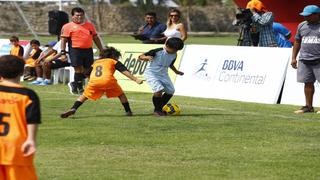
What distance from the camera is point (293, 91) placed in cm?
1748

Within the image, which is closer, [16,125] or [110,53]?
[16,125]

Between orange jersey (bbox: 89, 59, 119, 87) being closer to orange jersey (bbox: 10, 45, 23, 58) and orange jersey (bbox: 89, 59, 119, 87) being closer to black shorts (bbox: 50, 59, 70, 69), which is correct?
black shorts (bbox: 50, 59, 70, 69)

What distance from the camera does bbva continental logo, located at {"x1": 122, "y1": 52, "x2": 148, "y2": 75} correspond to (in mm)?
21756

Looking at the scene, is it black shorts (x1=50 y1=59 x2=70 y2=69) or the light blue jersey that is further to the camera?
black shorts (x1=50 y1=59 x2=70 y2=69)

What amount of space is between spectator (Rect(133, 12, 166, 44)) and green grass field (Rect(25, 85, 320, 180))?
472 centimetres

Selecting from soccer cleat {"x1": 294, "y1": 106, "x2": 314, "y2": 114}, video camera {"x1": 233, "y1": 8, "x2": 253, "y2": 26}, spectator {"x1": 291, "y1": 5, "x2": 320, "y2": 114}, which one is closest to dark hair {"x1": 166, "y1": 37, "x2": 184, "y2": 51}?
spectator {"x1": 291, "y1": 5, "x2": 320, "y2": 114}

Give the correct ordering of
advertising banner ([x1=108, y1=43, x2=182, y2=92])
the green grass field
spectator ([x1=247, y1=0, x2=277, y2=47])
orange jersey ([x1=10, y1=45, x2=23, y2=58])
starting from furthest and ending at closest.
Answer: orange jersey ([x1=10, y1=45, x2=23, y2=58]) → advertising banner ([x1=108, y1=43, x2=182, y2=92]) → spectator ([x1=247, y1=0, x2=277, y2=47]) → the green grass field

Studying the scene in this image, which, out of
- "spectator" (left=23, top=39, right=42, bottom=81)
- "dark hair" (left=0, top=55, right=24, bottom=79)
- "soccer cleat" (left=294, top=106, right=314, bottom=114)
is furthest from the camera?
"spectator" (left=23, top=39, right=42, bottom=81)

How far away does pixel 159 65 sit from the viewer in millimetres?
15234

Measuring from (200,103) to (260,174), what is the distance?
8540mm

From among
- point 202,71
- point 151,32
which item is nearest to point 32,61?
point 151,32

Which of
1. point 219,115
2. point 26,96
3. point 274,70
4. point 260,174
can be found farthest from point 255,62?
point 26,96

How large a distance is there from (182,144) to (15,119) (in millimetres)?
4856

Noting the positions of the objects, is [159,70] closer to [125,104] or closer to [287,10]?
[125,104]
